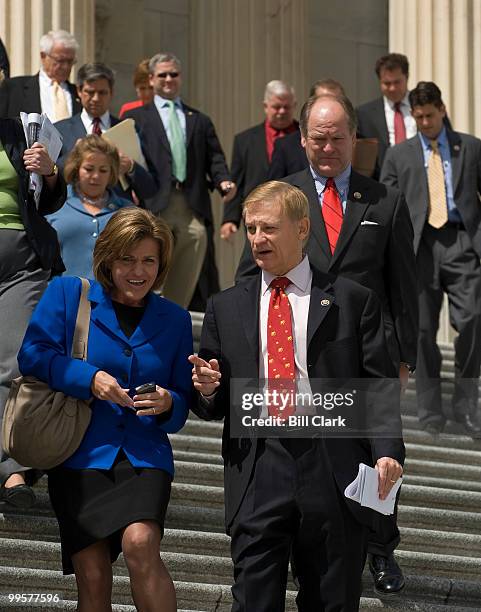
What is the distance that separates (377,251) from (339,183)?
35cm

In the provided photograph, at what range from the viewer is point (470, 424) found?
1087 centimetres

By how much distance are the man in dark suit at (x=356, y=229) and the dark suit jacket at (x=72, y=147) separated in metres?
3.14

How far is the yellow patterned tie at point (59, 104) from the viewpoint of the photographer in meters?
11.7

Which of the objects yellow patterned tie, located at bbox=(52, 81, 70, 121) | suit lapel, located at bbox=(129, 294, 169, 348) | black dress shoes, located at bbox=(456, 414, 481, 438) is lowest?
black dress shoes, located at bbox=(456, 414, 481, 438)

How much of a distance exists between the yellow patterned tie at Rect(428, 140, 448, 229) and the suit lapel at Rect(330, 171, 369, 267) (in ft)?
11.3

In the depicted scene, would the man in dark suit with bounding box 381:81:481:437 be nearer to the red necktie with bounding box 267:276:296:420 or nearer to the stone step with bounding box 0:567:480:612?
the stone step with bounding box 0:567:480:612

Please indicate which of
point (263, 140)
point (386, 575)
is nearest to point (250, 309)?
point (386, 575)

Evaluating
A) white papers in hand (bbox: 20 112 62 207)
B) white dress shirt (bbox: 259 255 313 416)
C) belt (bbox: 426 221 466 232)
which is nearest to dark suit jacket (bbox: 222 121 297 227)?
belt (bbox: 426 221 466 232)

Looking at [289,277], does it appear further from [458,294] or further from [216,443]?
[458,294]

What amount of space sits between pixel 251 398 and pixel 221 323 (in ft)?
1.07

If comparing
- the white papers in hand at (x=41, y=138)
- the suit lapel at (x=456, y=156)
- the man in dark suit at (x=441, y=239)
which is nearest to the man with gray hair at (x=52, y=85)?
the man in dark suit at (x=441, y=239)

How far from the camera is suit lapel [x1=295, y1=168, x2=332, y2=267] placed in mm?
7391

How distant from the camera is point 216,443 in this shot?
9594 mm

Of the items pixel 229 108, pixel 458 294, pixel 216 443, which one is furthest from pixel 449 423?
pixel 229 108
